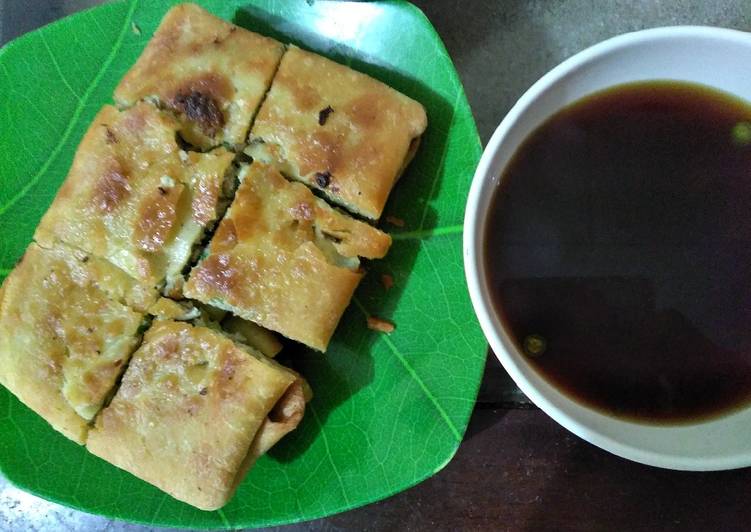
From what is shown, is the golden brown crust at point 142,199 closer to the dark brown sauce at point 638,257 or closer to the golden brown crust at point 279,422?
the golden brown crust at point 279,422

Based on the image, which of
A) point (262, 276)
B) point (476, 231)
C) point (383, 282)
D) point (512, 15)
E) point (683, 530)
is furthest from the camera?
point (512, 15)

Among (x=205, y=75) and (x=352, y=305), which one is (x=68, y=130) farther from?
(x=352, y=305)

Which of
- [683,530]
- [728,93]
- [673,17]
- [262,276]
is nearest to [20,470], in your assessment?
[262,276]

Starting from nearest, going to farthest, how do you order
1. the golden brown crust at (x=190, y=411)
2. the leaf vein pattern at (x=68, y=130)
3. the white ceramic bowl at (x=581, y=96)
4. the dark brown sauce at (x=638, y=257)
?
the white ceramic bowl at (x=581, y=96), the dark brown sauce at (x=638, y=257), the golden brown crust at (x=190, y=411), the leaf vein pattern at (x=68, y=130)

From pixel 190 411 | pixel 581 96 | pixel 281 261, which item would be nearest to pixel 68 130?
pixel 281 261

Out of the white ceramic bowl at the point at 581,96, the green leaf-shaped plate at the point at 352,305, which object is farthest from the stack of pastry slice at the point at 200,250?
the white ceramic bowl at the point at 581,96

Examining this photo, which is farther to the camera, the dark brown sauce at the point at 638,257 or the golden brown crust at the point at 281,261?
the golden brown crust at the point at 281,261

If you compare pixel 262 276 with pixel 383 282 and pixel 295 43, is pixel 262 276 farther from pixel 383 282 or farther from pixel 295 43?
pixel 295 43
